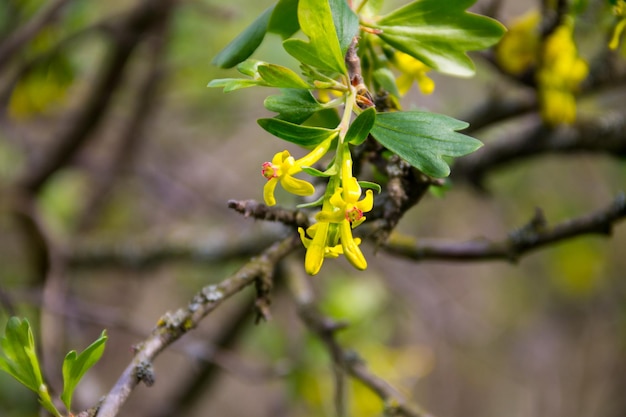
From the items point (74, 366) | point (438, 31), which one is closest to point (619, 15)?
point (438, 31)

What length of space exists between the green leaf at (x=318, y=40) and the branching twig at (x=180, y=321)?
234 millimetres

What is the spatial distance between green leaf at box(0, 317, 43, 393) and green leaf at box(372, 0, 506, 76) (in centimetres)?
41

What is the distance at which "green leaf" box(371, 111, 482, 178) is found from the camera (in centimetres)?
50

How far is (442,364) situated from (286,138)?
2.83 meters

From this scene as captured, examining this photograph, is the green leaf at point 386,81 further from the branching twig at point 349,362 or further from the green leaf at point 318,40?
the branching twig at point 349,362

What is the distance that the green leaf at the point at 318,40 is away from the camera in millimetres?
494

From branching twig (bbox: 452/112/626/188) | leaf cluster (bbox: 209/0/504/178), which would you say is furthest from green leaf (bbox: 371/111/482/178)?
branching twig (bbox: 452/112/626/188)

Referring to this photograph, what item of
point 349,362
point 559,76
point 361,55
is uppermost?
point 361,55

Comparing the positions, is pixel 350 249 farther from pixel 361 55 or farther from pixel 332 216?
pixel 361 55

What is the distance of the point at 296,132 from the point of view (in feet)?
1.66

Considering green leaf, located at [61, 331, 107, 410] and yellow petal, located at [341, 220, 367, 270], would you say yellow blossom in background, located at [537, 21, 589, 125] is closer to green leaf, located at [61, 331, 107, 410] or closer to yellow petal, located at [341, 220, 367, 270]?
yellow petal, located at [341, 220, 367, 270]

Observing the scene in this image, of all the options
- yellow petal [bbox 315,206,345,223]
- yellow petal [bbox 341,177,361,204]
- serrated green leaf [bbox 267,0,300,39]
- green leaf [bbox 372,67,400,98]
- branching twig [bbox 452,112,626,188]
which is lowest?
branching twig [bbox 452,112,626,188]

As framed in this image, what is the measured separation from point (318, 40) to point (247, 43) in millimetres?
116

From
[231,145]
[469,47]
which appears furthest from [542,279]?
[469,47]
